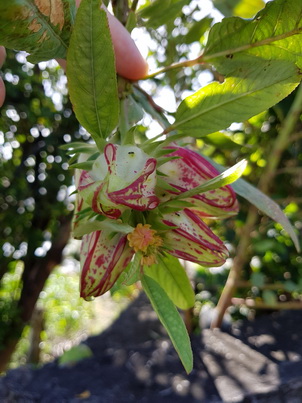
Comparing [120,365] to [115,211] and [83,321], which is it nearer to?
[115,211]

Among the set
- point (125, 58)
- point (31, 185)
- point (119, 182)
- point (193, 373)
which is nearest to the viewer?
point (119, 182)

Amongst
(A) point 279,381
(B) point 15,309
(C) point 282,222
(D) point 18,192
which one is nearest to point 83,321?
(B) point 15,309

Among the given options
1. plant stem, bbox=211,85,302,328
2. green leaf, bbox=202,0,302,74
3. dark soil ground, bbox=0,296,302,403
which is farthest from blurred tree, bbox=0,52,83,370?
green leaf, bbox=202,0,302,74

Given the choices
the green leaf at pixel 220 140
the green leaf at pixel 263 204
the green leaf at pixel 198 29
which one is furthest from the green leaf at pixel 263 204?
the green leaf at pixel 198 29

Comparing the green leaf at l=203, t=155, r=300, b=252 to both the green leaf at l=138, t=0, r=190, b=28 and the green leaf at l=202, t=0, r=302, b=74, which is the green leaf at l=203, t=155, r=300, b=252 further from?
the green leaf at l=138, t=0, r=190, b=28

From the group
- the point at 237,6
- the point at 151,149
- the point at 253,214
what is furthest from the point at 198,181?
the point at 253,214

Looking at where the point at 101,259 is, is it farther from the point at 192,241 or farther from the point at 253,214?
the point at 253,214

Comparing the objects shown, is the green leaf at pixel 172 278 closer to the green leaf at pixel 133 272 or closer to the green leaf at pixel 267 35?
the green leaf at pixel 133 272
